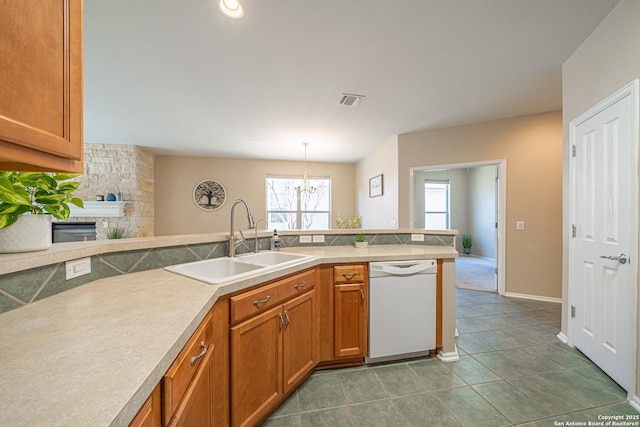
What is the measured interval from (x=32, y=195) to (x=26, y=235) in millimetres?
157

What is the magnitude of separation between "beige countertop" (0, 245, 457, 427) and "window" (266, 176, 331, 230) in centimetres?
501

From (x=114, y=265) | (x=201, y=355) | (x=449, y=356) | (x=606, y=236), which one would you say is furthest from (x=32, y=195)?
(x=606, y=236)

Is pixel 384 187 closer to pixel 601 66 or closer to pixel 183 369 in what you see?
pixel 601 66

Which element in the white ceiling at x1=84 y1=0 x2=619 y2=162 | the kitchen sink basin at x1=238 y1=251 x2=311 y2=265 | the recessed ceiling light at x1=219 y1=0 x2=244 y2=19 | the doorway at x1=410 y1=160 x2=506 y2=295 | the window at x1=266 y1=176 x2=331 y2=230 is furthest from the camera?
the doorway at x1=410 y1=160 x2=506 y2=295

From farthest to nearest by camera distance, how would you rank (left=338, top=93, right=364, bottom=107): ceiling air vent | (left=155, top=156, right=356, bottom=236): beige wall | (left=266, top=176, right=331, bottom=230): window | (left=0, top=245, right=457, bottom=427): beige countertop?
(left=266, top=176, right=331, bottom=230): window < (left=155, top=156, right=356, bottom=236): beige wall < (left=338, top=93, right=364, bottom=107): ceiling air vent < (left=0, top=245, right=457, bottom=427): beige countertop

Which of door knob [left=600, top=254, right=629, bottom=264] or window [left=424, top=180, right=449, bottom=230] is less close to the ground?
window [left=424, top=180, right=449, bottom=230]

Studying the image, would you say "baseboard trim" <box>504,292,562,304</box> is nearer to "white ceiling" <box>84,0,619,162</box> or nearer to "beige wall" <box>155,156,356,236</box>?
"white ceiling" <box>84,0,619,162</box>

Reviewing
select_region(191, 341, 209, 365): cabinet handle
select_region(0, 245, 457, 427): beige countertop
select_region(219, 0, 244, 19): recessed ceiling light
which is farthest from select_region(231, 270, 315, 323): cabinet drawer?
select_region(219, 0, 244, 19): recessed ceiling light

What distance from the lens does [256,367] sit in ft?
4.30

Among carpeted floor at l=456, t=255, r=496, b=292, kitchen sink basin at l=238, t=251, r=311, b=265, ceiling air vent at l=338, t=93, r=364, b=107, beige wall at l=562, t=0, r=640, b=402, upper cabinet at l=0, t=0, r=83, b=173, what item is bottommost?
carpeted floor at l=456, t=255, r=496, b=292

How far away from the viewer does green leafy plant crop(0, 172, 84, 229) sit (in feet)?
2.84

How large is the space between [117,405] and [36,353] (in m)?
0.35

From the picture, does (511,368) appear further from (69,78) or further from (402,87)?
(69,78)

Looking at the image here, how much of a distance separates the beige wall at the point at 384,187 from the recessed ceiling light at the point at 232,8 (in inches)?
124
